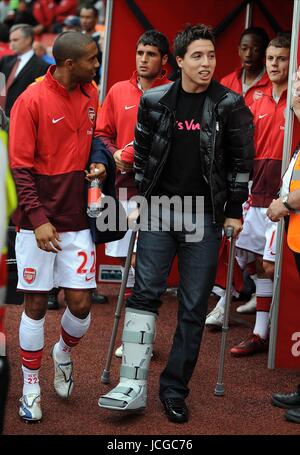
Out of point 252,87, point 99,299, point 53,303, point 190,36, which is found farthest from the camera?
point 99,299

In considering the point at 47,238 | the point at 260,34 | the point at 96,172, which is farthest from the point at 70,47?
the point at 260,34

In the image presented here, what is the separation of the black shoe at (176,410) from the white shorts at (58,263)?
825 millimetres

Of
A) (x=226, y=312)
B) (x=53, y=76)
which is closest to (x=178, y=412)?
(x=226, y=312)

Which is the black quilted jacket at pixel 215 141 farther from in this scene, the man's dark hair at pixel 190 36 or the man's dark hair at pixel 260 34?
the man's dark hair at pixel 260 34

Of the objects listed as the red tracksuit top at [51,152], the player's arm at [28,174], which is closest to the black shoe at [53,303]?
the red tracksuit top at [51,152]

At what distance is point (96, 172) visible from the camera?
17.8ft

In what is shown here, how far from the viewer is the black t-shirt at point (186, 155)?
5348mm

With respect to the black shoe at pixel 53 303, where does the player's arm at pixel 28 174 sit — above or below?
above

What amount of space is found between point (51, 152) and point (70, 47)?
0.61 m

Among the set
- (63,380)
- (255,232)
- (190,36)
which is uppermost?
(190,36)

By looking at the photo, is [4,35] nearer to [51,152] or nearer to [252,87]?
[252,87]

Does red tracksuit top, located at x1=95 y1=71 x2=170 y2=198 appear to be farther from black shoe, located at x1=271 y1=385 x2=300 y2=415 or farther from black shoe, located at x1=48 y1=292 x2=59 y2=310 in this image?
black shoe, located at x1=271 y1=385 x2=300 y2=415

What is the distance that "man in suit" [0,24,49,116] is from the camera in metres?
10.1

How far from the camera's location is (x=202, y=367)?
6590mm
